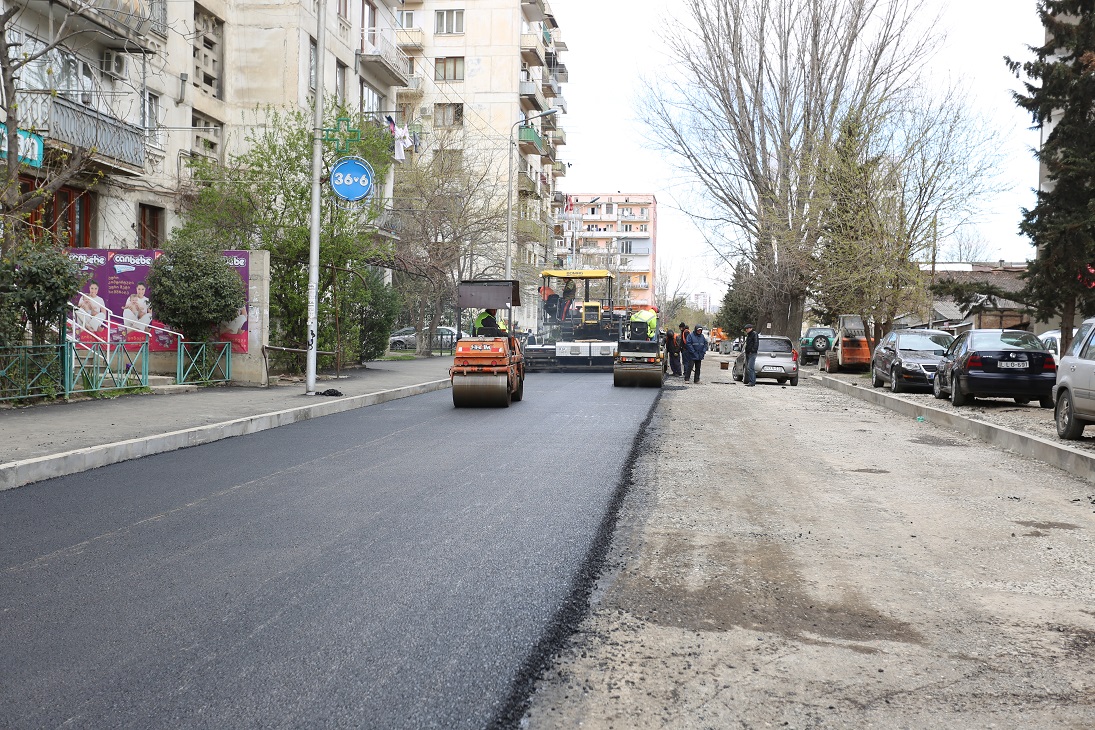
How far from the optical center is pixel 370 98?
124ft

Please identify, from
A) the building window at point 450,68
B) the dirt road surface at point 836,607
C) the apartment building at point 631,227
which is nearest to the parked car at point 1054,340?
the dirt road surface at point 836,607

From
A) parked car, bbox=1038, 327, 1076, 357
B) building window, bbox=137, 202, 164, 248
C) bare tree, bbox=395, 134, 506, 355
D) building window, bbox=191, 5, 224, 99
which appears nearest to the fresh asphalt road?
building window, bbox=137, 202, 164, 248

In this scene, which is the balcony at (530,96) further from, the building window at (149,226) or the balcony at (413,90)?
the building window at (149,226)

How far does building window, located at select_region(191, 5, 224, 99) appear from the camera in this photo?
2966 cm

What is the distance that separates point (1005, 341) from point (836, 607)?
592 inches

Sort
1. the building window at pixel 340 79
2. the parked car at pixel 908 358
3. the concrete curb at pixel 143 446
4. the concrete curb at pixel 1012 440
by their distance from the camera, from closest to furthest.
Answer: the concrete curb at pixel 143 446 < the concrete curb at pixel 1012 440 < the parked car at pixel 908 358 < the building window at pixel 340 79

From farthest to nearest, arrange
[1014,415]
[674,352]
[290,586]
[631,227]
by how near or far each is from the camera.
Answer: [631,227] → [674,352] → [1014,415] → [290,586]

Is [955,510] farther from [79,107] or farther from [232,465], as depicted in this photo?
[79,107]

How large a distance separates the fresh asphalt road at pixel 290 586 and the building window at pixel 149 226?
16.7 meters

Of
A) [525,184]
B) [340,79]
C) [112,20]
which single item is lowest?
[112,20]

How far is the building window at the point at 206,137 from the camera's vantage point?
2899 cm

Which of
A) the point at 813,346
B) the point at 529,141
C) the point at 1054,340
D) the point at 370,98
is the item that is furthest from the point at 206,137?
the point at 529,141

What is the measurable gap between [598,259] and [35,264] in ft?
336

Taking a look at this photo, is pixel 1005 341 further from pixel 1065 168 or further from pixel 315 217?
pixel 315 217
